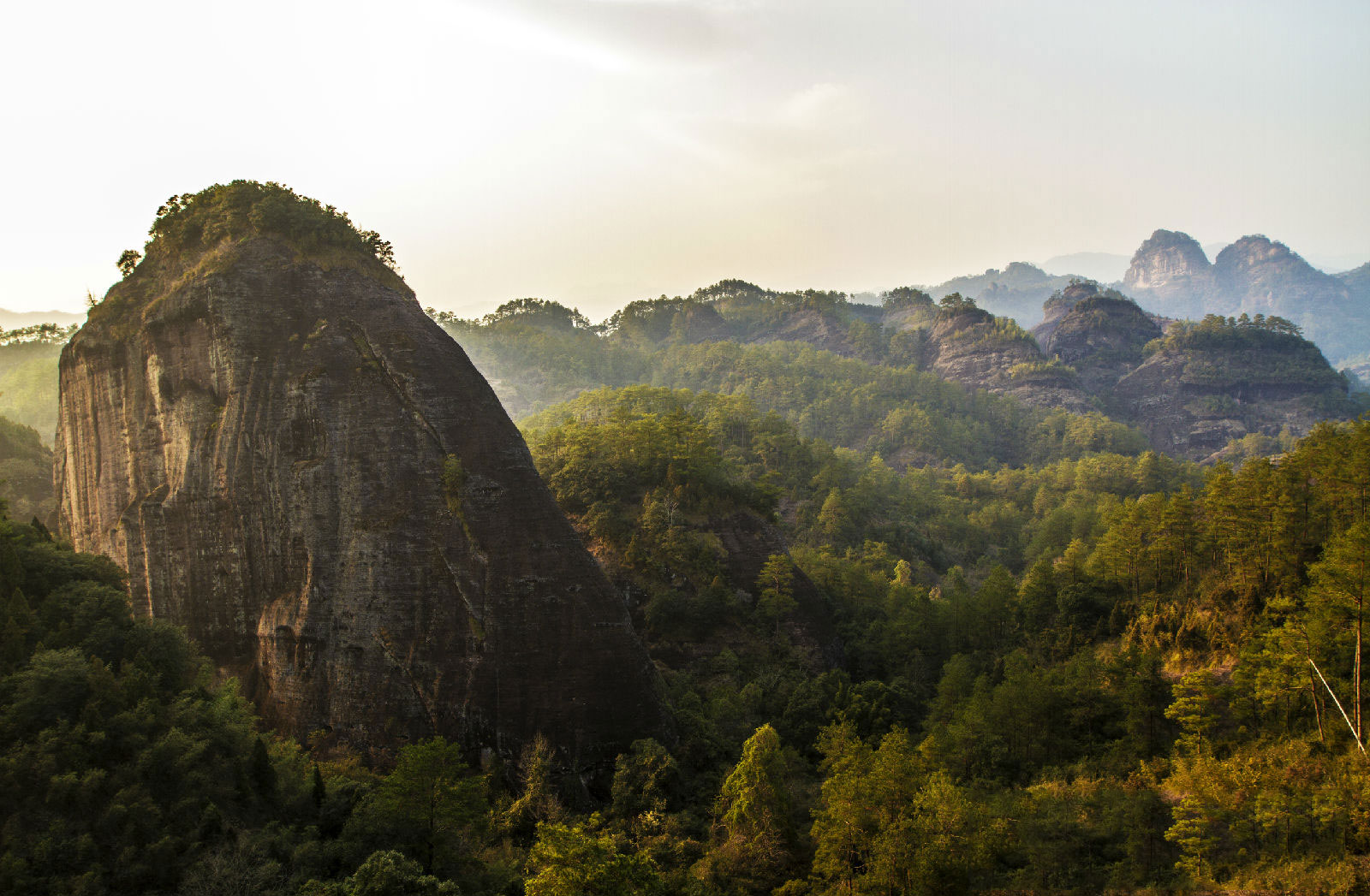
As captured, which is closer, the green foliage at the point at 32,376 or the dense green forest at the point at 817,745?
the dense green forest at the point at 817,745

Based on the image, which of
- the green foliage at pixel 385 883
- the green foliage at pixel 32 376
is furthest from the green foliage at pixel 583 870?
the green foliage at pixel 32 376

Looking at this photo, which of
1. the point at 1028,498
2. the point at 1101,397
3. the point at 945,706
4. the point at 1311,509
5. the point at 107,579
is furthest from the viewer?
the point at 1101,397

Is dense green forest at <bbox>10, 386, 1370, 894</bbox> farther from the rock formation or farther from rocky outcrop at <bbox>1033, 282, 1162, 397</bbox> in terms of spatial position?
rocky outcrop at <bbox>1033, 282, 1162, 397</bbox>

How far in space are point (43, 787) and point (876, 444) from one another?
292 feet

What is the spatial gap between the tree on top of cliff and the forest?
3.80 ft

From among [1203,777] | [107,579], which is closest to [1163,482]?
[1203,777]

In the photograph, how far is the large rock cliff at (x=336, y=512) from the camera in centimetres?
2677

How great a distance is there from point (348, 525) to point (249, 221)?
42.2ft

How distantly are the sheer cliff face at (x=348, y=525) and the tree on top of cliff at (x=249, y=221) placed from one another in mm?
951

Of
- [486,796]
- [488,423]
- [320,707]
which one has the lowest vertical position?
[486,796]

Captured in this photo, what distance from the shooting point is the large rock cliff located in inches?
1054

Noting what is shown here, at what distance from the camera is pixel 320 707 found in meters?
26.7

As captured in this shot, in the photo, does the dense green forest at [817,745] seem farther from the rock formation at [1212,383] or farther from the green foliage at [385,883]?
the rock formation at [1212,383]

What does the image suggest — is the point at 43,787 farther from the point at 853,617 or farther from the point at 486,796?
the point at 853,617
